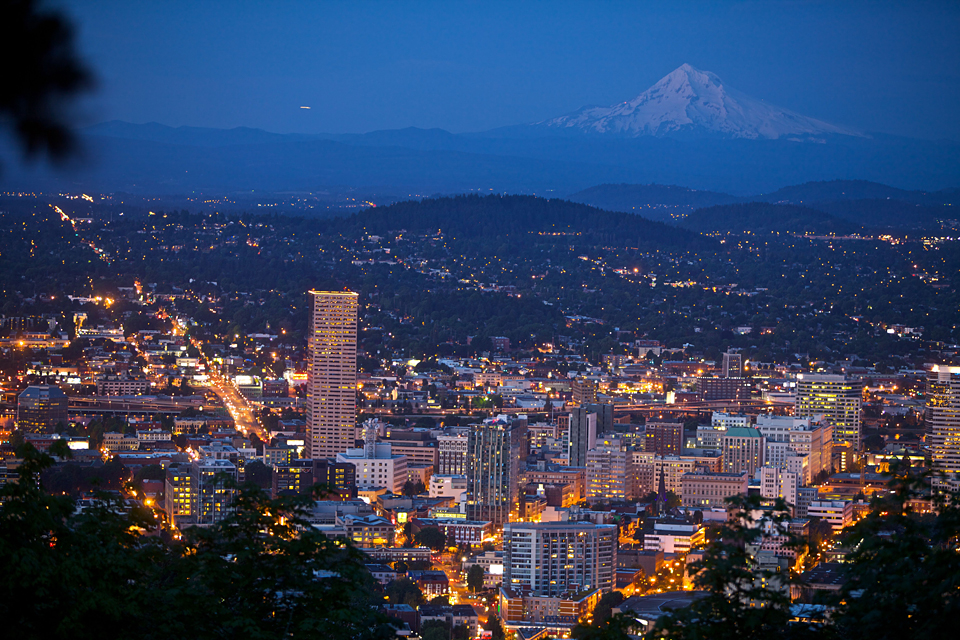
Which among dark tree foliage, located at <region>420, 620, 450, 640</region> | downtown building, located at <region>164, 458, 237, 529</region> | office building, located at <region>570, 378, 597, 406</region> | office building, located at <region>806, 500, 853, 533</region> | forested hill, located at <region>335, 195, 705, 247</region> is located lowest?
dark tree foliage, located at <region>420, 620, 450, 640</region>

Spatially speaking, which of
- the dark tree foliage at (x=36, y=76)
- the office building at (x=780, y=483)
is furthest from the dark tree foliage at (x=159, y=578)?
the office building at (x=780, y=483)

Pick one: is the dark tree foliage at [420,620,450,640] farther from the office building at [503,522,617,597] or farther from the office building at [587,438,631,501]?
the office building at [587,438,631,501]

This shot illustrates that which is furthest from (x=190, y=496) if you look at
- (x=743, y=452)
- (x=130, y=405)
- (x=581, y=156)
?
(x=581, y=156)

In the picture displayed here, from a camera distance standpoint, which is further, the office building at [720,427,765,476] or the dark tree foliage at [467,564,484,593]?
the office building at [720,427,765,476]

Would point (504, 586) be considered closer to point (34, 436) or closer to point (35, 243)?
point (34, 436)

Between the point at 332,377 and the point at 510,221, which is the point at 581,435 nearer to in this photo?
the point at 332,377

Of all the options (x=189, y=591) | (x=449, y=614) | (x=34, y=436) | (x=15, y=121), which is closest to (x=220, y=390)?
(x=34, y=436)

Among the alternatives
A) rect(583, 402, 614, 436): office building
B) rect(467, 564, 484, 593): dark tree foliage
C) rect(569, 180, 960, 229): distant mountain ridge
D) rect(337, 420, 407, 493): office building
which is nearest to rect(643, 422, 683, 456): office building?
rect(583, 402, 614, 436): office building
